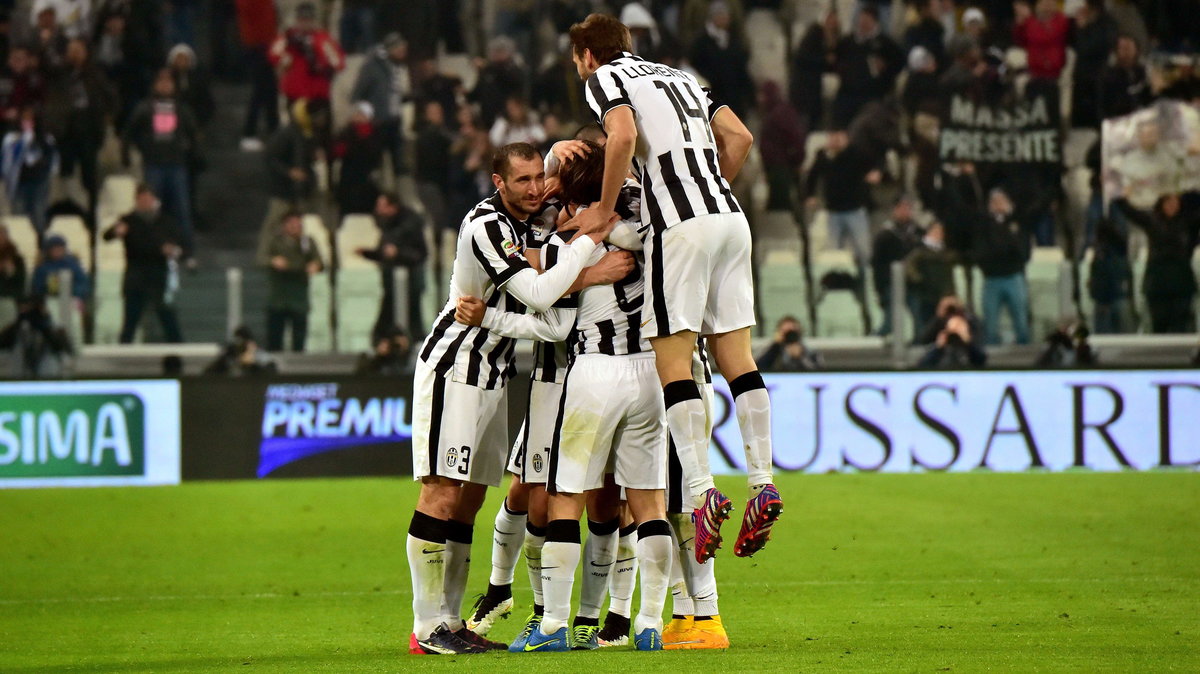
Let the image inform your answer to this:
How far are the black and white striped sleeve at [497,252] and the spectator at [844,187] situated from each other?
9.01 m

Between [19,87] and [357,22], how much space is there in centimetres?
356

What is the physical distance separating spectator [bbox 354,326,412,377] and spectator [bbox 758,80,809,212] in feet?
12.7

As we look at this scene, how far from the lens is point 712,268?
5.57 meters

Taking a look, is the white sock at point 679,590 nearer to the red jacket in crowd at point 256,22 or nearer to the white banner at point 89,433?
the white banner at point 89,433

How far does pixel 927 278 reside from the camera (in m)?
13.4

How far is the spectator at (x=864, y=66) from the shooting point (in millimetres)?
15742

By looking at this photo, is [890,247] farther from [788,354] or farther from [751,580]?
[751,580]

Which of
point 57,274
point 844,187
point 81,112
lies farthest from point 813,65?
point 57,274

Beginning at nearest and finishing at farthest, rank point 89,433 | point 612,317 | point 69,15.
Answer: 1. point 612,317
2. point 89,433
3. point 69,15

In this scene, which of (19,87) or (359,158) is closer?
(359,158)

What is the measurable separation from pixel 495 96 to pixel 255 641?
10391mm

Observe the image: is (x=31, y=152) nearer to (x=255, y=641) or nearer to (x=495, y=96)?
(x=495, y=96)

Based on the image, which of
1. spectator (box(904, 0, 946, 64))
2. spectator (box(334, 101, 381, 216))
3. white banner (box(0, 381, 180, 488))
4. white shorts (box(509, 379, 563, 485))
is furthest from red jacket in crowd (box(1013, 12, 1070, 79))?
white shorts (box(509, 379, 563, 485))

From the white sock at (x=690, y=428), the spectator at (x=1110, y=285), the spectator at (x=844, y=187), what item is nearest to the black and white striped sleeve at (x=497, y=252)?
the white sock at (x=690, y=428)
